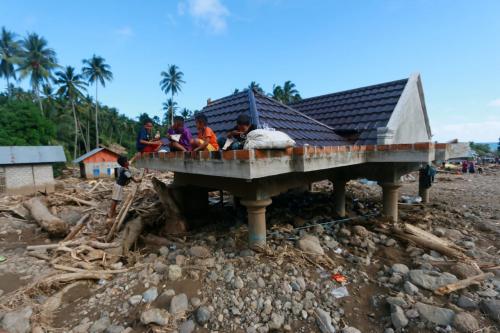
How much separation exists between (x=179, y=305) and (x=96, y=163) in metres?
25.3

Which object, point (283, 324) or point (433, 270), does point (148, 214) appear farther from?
point (433, 270)

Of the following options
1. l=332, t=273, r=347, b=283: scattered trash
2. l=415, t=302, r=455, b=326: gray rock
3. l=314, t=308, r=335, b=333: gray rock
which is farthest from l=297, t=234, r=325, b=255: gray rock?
l=415, t=302, r=455, b=326: gray rock

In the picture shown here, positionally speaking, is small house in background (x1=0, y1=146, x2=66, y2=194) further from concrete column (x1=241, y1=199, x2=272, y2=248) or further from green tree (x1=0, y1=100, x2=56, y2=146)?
concrete column (x1=241, y1=199, x2=272, y2=248)

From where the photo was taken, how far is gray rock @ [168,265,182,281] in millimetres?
4145

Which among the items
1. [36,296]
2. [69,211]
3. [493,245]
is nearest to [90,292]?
[36,296]

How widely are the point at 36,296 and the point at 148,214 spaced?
3.01 m

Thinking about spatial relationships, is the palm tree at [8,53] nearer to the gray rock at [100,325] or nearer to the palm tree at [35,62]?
the palm tree at [35,62]

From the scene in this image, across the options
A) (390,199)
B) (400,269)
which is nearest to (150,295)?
(400,269)

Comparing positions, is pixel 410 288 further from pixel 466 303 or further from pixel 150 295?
pixel 150 295

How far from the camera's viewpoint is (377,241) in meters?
5.54

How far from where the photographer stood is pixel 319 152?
4125 millimetres

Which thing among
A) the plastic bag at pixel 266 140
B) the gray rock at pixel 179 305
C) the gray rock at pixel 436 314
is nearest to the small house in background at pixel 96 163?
the gray rock at pixel 179 305

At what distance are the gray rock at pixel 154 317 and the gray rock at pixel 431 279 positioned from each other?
3872mm

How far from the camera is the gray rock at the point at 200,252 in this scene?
186 inches
